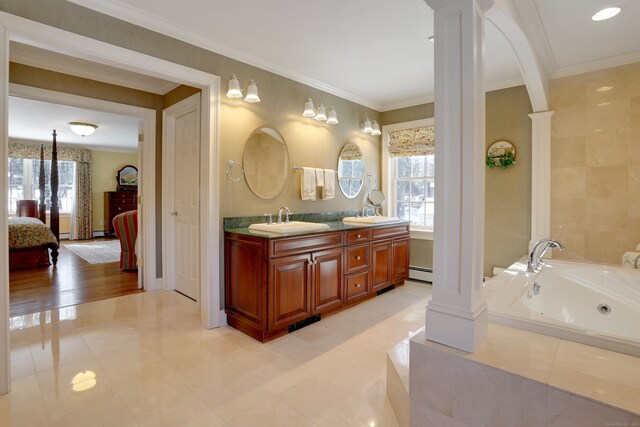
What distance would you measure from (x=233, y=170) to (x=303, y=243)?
94 cm

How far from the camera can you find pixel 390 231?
3.73 metres

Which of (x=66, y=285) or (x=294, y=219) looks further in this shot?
(x=66, y=285)

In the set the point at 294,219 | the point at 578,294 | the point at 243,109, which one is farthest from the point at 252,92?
the point at 578,294

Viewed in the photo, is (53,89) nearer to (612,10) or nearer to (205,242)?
(205,242)

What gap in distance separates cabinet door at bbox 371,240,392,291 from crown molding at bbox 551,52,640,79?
7.82 feet

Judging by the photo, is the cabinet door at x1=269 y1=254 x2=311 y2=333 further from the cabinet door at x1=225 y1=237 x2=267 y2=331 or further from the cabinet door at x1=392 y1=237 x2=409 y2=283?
the cabinet door at x1=392 y1=237 x2=409 y2=283

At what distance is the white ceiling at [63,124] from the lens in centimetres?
469

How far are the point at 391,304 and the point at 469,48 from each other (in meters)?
2.70

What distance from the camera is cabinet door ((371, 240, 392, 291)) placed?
3496 millimetres

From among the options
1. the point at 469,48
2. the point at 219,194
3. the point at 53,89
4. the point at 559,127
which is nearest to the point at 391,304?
the point at 219,194

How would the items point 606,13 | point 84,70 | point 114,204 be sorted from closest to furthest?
1. point 606,13
2. point 84,70
3. point 114,204

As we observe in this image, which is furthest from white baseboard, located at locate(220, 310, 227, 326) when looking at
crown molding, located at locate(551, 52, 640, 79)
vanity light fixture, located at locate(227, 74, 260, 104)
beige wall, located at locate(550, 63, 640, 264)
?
crown molding, located at locate(551, 52, 640, 79)

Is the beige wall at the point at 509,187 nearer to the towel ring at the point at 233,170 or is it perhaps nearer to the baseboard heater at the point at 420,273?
the baseboard heater at the point at 420,273

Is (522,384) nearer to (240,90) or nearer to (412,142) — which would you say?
(240,90)
